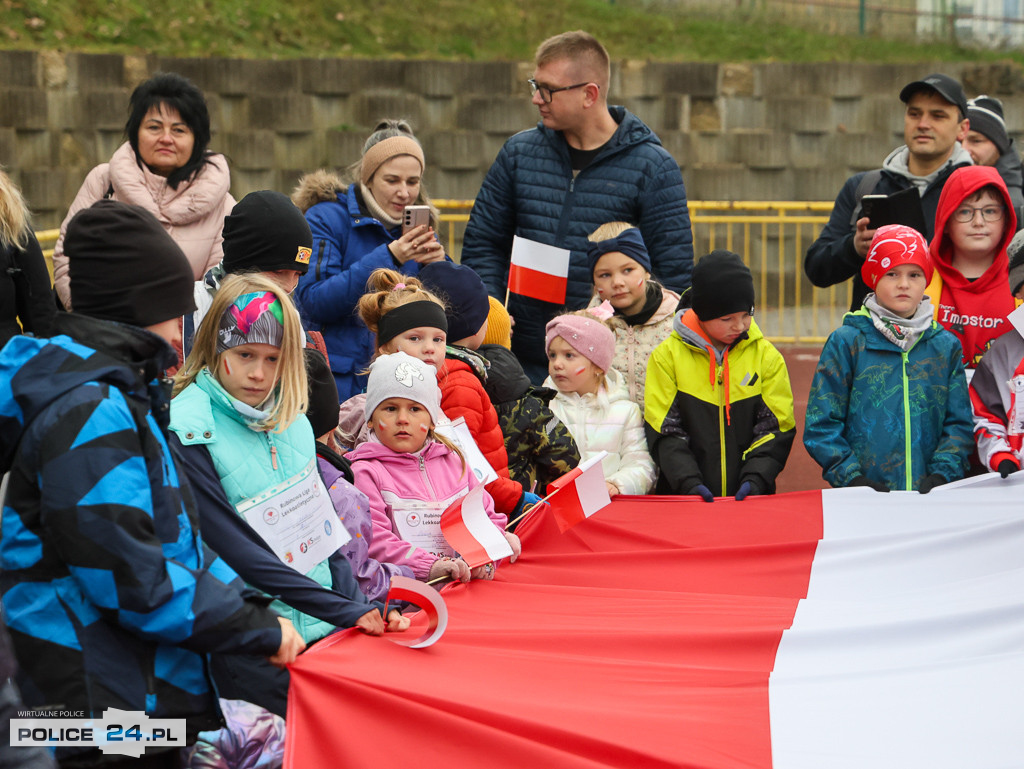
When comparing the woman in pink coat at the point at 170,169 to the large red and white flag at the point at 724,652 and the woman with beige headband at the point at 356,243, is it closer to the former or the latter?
the woman with beige headband at the point at 356,243

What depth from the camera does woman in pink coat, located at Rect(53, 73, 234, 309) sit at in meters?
5.40

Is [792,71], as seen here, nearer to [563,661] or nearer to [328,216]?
[328,216]

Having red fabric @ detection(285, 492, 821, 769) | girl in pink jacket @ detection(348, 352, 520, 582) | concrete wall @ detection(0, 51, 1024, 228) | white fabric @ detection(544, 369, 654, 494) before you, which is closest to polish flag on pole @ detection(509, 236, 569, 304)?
white fabric @ detection(544, 369, 654, 494)

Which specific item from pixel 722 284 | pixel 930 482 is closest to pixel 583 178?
pixel 722 284

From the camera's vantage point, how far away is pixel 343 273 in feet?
16.8

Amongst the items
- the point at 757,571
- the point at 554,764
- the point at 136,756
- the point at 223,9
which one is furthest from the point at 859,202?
the point at 223,9

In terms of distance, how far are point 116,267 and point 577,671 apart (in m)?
1.58

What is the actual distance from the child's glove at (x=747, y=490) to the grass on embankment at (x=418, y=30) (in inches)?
383

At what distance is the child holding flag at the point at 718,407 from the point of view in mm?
5082

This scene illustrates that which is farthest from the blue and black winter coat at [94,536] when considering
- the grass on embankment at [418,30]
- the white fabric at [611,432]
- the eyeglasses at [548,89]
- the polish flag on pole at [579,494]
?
the grass on embankment at [418,30]

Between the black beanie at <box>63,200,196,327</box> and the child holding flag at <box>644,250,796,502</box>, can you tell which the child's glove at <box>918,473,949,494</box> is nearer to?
the child holding flag at <box>644,250,796,502</box>

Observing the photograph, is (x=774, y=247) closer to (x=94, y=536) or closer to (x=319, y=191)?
(x=319, y=191)

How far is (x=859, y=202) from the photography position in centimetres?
580

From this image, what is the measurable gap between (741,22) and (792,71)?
2759 mm
